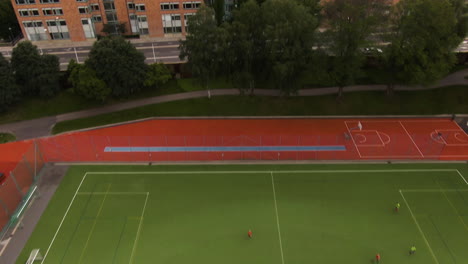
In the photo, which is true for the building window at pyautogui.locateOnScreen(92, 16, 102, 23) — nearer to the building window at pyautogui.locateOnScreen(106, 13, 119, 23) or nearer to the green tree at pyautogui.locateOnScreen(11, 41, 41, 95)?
the building window at pyautogui.locateOnScreen(106, 13, 119, 23)

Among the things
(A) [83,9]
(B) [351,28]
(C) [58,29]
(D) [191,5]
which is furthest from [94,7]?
(B) [351,28]

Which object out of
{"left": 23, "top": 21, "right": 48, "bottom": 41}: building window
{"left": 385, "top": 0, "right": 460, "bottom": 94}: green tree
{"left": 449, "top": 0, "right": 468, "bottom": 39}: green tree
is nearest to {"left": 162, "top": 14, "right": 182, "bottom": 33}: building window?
{"left": 23, "top": 21, "right": 48, "bottom": 41}: building window

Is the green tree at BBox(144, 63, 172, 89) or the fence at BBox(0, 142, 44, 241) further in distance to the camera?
the green tree at BBox(144, 63, 172, 89)

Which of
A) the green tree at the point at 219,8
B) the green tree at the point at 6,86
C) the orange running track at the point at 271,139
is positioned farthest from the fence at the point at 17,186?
the green tree at the point at 219,8

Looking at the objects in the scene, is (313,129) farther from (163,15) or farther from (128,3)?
(128,3)

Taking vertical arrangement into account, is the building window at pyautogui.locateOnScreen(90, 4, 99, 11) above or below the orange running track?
above

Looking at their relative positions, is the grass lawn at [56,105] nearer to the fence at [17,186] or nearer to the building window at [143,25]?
the fence at [17,186]
